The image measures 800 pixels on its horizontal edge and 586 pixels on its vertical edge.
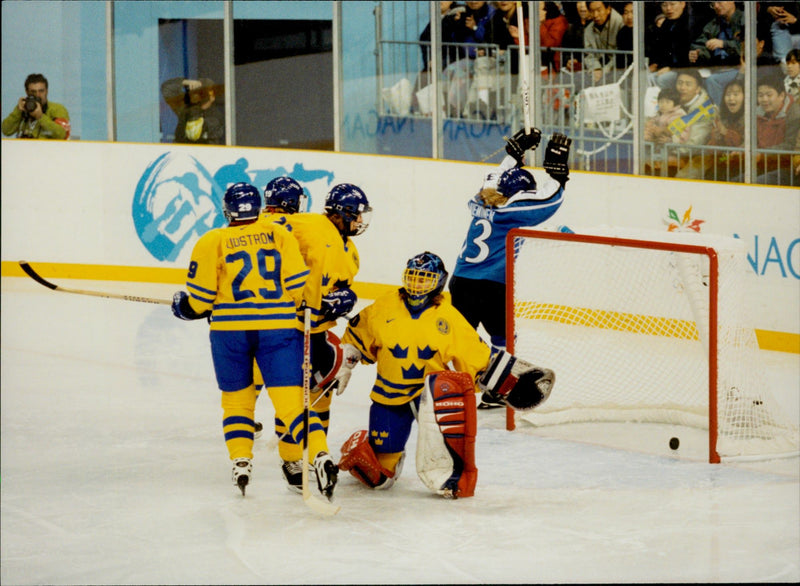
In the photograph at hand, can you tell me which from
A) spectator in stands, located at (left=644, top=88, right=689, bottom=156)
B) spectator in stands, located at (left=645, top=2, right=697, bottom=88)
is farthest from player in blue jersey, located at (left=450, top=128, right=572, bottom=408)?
spectator in stands, located at (left=645, top=2, right=697, bottom=88)

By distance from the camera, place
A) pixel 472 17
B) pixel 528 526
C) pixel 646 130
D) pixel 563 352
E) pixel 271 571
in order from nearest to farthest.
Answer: pixel 271 571, pixel 528 526, pixel 563 352, pixel 646 130, pixel 472 17

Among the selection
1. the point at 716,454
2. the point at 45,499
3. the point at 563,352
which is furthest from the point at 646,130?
the point at 45,499

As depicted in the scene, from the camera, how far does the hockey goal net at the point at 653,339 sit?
5414mm

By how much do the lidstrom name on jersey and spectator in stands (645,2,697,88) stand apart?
3.77 m

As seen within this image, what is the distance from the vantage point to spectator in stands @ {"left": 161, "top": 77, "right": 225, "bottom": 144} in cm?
980

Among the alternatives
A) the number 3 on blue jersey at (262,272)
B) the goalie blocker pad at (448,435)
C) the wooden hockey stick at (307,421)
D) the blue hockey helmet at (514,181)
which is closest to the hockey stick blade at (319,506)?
the wooden hockey stick at (307,421)

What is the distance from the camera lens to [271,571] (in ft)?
13.3

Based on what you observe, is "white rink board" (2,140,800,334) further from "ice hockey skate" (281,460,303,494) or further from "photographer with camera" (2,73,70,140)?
"ice hockey skate" (281,460,303,494)

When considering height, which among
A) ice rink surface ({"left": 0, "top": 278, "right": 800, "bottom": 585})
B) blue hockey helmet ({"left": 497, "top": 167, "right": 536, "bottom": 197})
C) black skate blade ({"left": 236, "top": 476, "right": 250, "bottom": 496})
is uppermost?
blue hockey helmet ({"left": 497, "top": 167, "right": 536, "bottom": 197})

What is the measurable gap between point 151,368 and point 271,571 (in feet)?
10.8

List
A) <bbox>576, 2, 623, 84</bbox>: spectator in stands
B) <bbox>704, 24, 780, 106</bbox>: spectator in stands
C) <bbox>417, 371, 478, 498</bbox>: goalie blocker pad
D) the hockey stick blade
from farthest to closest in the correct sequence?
<bbox>576, 2, 623, 84</bbox>: spectator in stands, <bbox>704, 24, 780, 106</bbox>: spectator in stands, <bbox>417, 371, 478, 498</bbox>: goalie blocker pad, the hockey stick blade

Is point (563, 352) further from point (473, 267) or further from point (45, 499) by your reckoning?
point (45, 499)

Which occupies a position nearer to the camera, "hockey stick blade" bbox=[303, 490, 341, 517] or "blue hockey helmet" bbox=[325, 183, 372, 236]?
"hockey stick blade" bbox=[303, 490, 341, 517]

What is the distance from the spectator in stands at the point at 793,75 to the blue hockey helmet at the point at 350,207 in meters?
3.09
